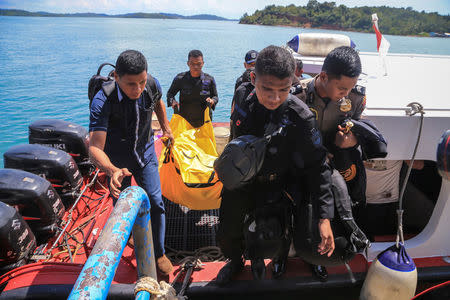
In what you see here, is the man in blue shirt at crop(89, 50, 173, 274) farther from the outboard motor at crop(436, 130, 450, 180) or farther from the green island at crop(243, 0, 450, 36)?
the green island at crop(243, 0, 450, 36)

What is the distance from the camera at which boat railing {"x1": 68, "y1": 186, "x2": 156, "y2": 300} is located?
0.77 m

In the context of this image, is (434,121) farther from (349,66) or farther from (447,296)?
(447,296)

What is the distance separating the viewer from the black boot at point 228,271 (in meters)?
2.17

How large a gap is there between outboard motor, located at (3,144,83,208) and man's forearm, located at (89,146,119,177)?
4.29 feet

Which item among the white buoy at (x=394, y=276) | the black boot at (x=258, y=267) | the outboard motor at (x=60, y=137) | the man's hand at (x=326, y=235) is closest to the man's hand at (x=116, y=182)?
the black boot at (x=258, y=267)

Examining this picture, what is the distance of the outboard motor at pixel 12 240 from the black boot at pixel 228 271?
1460 millimetres

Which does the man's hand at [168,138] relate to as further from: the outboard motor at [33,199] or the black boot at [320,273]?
the black boot at [320,273]

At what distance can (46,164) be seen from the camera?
306 centimetres

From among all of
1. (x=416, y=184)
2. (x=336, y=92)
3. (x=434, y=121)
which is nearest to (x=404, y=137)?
(x=434, y=121)

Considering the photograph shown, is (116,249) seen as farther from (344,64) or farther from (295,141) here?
(344,64)

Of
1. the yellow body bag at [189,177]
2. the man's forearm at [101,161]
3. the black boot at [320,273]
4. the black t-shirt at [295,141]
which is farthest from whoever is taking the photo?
the yellow body bag at [189,177]

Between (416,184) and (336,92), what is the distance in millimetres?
1727

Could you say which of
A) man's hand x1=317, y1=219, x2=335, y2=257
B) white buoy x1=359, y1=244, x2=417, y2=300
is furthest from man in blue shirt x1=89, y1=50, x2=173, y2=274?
white buoy x1=359, y1=244, x2=417, y2=300

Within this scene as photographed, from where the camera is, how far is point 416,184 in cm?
297
